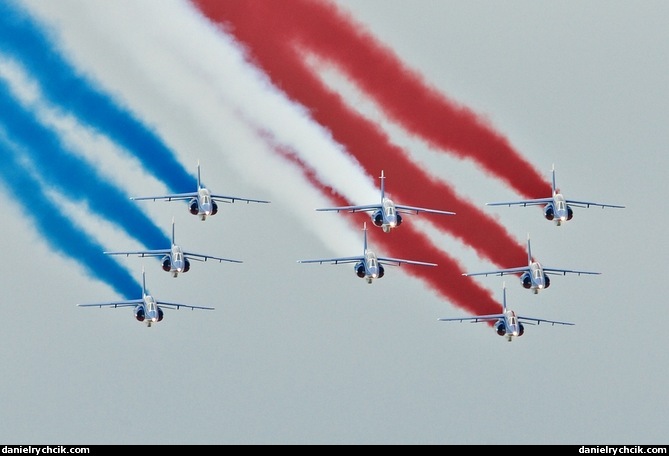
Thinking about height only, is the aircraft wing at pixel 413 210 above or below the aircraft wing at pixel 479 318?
above

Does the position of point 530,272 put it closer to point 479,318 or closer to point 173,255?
point 479,318

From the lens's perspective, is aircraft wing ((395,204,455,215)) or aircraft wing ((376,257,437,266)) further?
aircraft wing ((376,257,437,266))

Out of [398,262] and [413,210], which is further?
[398,262]

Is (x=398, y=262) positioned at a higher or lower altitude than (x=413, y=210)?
lower

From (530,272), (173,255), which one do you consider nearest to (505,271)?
(530,272)

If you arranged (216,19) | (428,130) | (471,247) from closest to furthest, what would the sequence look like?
(216,19)
(428,130)
(471,247)

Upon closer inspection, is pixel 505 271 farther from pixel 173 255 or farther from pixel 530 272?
pixel 173 255

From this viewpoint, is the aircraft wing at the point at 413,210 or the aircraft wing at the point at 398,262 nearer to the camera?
the aircraft wing at the point at 413,210

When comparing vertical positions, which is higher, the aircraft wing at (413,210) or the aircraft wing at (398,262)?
the aircraft wing at (413,210)

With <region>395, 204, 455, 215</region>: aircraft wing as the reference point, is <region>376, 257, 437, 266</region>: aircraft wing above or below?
below
